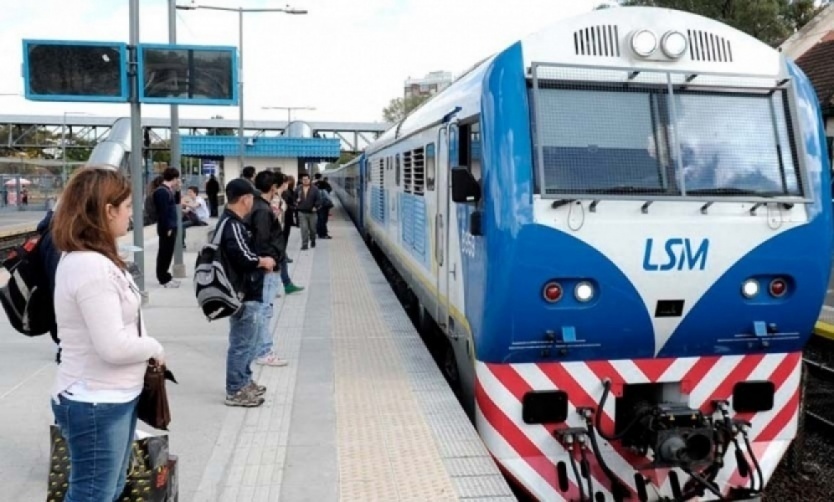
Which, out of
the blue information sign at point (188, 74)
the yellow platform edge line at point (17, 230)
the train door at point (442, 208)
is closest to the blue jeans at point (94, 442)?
the train door at point (442, 208)

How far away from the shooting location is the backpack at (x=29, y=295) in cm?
323

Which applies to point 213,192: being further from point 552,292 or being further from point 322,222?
point 552,292

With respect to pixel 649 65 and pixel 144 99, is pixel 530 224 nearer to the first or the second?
pixel 649 65

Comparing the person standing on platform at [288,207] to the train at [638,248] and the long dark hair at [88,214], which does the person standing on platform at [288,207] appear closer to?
the train at [638,248]

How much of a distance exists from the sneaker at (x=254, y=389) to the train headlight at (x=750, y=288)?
322cm

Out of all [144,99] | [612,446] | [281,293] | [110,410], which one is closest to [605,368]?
[612,446]

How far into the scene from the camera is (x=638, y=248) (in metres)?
4.48

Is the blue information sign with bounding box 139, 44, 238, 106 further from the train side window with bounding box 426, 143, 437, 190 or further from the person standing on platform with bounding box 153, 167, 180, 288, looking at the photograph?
the train side window with bounding box 426, 143, 437, 190

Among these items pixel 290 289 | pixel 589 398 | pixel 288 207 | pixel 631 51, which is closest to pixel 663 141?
pixel 631 51

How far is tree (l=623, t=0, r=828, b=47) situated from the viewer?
24.9 metres

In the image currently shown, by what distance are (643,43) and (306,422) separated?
10.1 feet

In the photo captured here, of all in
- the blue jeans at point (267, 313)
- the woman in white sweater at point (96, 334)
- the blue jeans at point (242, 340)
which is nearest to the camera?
the woman in white sweater at point (96, 334)

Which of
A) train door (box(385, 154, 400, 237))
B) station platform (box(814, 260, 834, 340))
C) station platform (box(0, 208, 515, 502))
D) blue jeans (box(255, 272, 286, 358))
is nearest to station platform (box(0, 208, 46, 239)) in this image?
train door (box(385, 154, 400, 237))

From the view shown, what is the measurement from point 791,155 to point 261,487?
11.6ft
